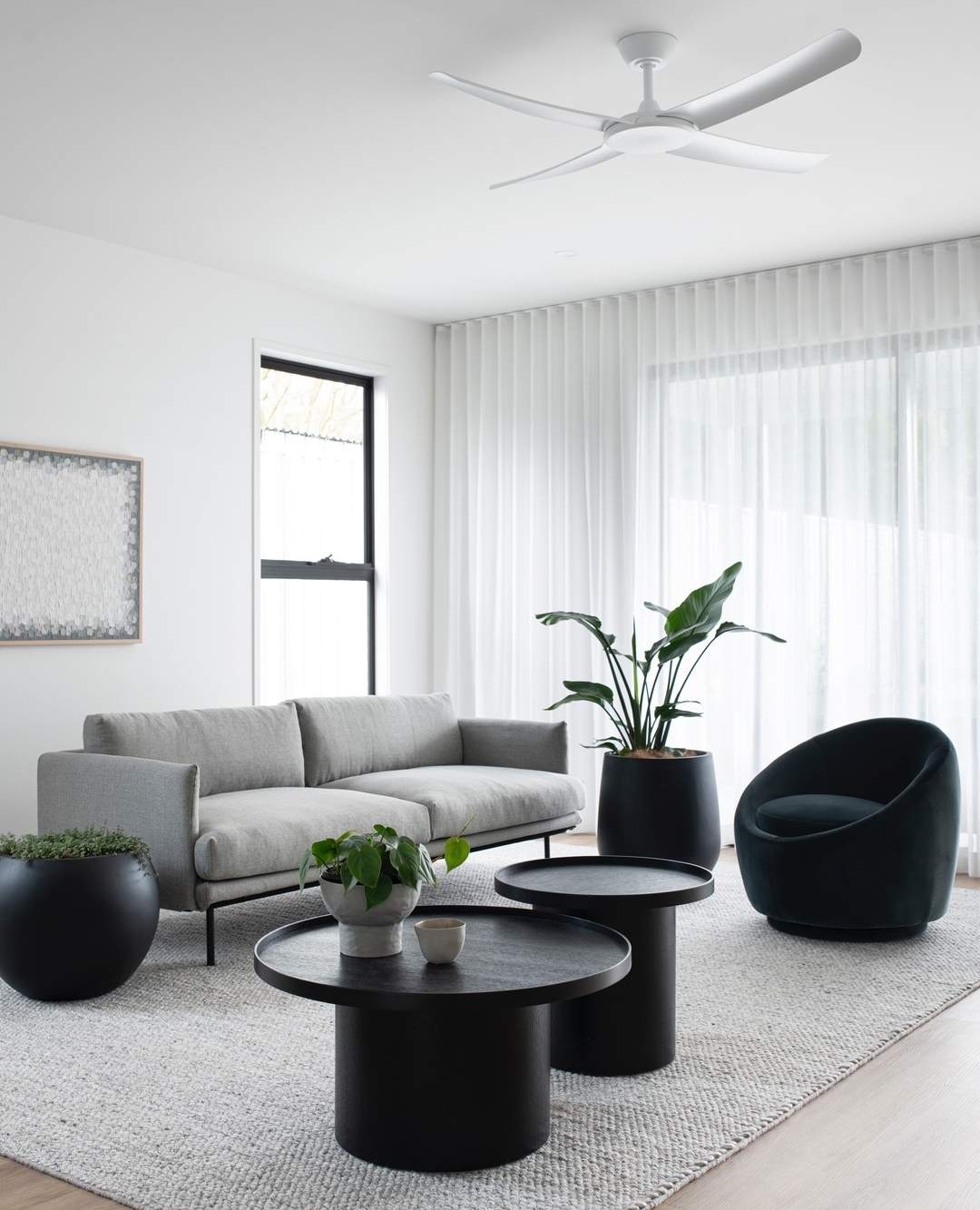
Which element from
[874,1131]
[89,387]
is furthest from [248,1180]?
[89,387]

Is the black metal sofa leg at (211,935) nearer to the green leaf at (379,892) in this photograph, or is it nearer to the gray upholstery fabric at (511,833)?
the gray upholstery fabric at (511,833)

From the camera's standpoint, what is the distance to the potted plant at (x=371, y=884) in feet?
7.61

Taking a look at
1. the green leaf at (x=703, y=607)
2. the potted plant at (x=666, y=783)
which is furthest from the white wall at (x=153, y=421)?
the green leaf at (x=703, y=607)

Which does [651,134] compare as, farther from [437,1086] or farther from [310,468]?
[310,468]

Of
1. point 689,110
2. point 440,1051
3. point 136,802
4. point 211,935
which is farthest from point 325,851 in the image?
point 689,110

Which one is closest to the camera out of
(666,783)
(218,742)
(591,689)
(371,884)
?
(371,884)

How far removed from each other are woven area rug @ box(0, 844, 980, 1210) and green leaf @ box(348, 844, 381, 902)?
0.40 m

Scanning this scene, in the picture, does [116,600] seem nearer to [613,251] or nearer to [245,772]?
[245,772]

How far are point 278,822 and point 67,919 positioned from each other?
2.45 ft

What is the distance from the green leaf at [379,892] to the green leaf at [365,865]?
29 millimetres

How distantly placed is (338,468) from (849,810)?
331 centimetres

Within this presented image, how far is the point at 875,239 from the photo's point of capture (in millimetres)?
5055

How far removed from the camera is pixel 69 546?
4.76 m

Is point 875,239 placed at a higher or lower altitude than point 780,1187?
higher
